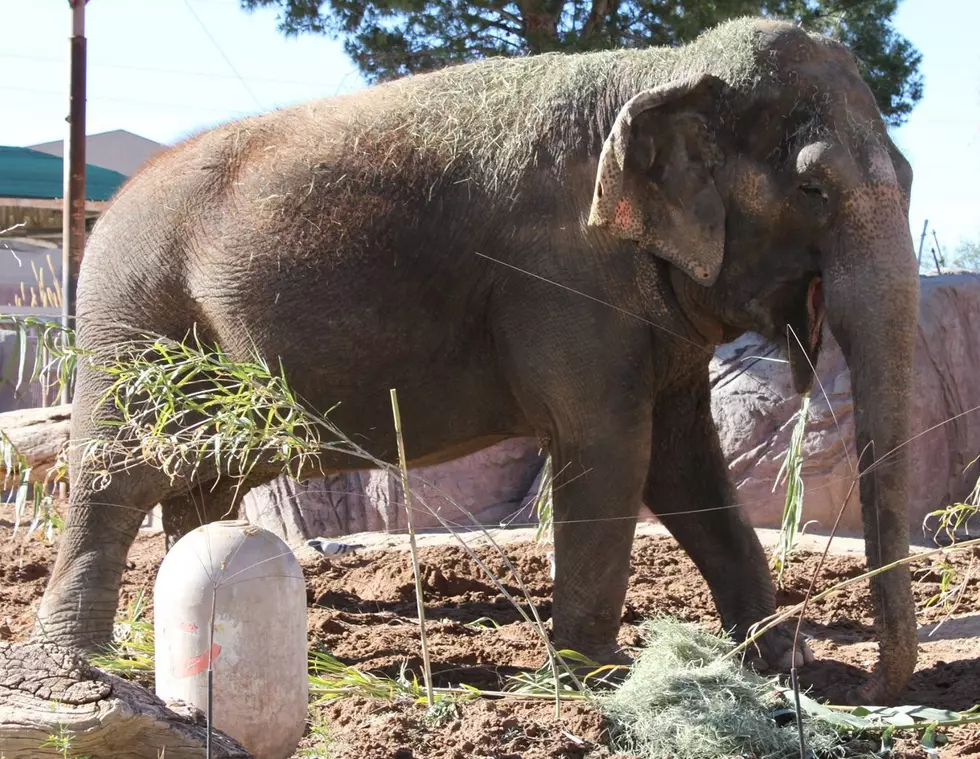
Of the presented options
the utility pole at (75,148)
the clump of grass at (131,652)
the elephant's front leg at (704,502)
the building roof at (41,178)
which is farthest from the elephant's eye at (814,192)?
Result: the building roof at (41,178)

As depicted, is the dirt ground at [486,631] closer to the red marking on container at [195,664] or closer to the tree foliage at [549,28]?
the red marking on container at [195,664]

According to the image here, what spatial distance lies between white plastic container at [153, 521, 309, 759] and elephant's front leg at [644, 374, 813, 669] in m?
2.20

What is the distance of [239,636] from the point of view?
11.5ft

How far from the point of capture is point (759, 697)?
12.6ft

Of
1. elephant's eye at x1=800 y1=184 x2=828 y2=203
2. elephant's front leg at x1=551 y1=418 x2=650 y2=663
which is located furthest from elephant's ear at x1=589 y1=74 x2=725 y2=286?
elephant's front leg at x1=551 y1=418 x2=650 y2=663

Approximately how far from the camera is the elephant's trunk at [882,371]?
394 centimetres

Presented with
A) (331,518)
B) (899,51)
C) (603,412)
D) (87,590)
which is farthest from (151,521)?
(899,51)

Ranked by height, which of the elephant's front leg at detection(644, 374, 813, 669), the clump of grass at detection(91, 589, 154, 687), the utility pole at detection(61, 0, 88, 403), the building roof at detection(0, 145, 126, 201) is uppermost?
the building roof at detection(0, 145, 126, 201)

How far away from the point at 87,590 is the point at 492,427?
1707 mm

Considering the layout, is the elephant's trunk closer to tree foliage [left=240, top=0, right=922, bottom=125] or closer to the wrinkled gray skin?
the wrinkled gray skin

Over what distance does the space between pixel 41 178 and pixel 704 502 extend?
14.9 metres

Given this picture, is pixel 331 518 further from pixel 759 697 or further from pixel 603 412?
pixel 759 697

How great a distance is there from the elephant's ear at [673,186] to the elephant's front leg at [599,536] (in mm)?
611

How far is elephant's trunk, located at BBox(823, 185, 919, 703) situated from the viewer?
3.94 metres
